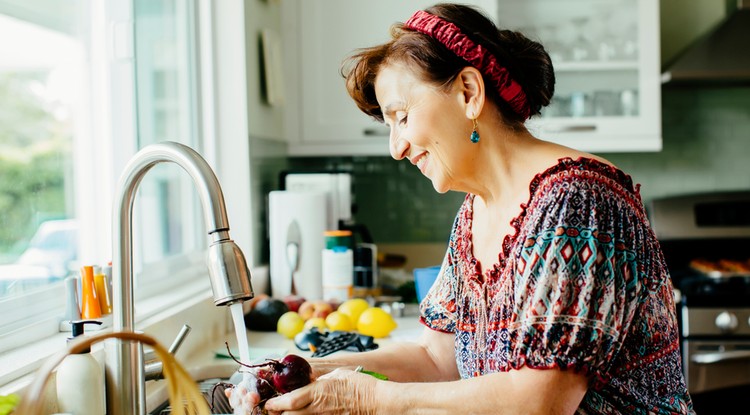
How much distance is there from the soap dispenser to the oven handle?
7.03 feet

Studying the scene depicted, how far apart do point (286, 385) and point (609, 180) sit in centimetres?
61

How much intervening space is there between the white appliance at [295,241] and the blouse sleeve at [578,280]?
1462 millimetres

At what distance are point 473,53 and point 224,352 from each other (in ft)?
3.48

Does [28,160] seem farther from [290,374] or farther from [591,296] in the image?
[591,296]

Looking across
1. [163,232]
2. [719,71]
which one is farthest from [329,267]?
[719,71]

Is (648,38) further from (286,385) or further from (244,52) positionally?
(286,385)

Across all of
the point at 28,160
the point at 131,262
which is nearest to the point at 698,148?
the point at 28,160

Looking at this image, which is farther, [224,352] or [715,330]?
[715,330]

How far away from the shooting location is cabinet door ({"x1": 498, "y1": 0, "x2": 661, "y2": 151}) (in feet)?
10.1

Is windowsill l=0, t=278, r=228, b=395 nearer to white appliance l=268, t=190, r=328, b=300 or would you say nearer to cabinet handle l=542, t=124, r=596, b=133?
white appliance l=268, t=190, r=328, b=300

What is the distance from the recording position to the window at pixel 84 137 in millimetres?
1627

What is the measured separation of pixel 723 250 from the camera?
3262 mm

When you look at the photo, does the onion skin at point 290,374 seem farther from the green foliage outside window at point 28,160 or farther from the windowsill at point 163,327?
the green foliage outside window at point 28,160

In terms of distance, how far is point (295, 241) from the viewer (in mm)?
2645
